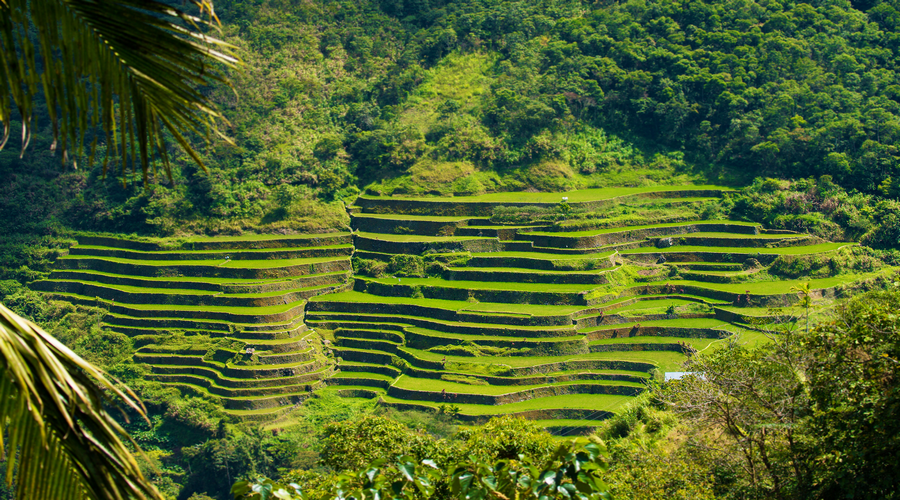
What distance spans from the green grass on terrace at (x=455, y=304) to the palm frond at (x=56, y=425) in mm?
18509

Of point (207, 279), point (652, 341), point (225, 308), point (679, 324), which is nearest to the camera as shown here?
point (652, 341)

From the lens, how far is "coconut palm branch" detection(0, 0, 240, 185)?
2.11 meters

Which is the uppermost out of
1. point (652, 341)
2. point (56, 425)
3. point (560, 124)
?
point (560, 124)

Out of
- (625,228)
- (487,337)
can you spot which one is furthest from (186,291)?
(625,228)

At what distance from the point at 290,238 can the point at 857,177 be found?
19.0 meters

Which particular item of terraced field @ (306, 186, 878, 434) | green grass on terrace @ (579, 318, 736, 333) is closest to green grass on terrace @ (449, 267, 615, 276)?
terraced field @ (306, 186, 878, 434)

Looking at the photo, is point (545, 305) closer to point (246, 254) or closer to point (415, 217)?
point (415, 217)

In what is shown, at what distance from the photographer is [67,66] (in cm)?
218

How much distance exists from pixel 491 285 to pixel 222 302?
849 cm

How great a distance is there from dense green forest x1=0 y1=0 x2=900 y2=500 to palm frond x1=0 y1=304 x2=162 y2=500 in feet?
48.1

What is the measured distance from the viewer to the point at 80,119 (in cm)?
228

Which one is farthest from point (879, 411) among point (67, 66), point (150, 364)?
point (150, 364)

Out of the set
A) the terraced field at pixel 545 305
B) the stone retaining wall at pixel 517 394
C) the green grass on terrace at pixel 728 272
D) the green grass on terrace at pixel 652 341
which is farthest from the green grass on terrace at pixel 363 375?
the green grass on terrace at pixel 728 272

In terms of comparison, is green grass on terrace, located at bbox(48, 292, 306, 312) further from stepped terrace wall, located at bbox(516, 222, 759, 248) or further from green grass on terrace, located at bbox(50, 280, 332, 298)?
stepped terrace wall, located at bbox(516, 222, 759, 248)
